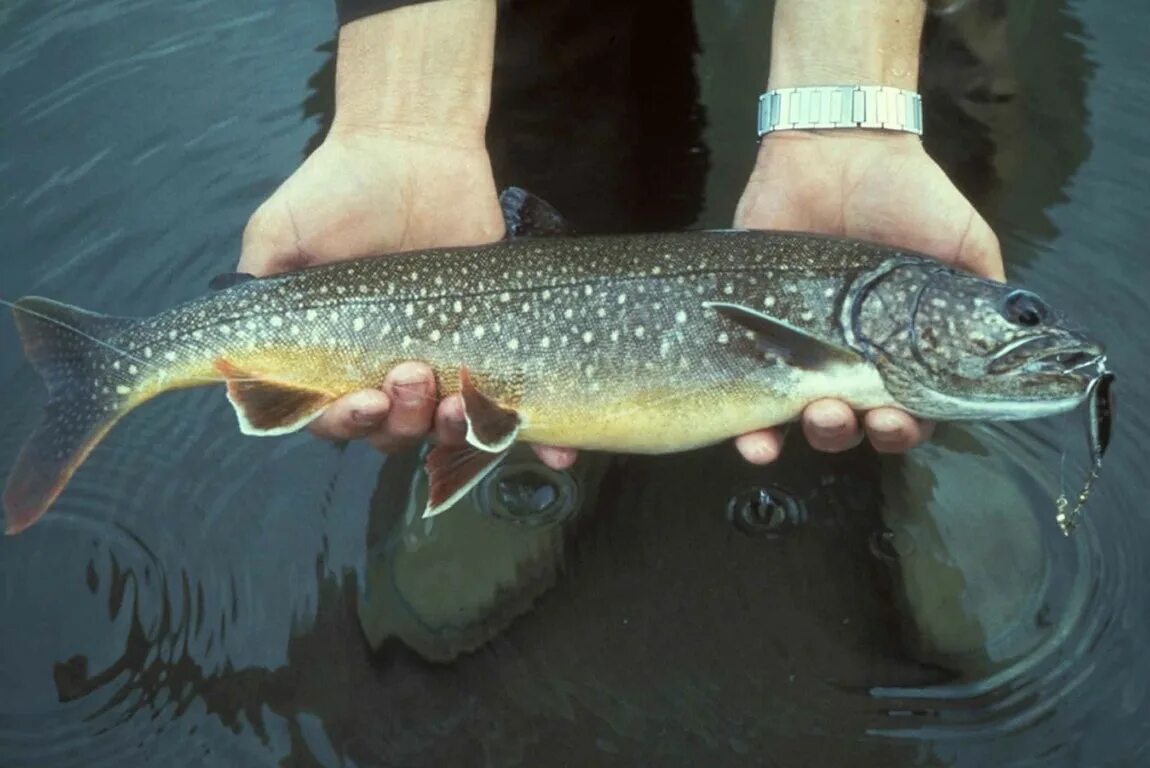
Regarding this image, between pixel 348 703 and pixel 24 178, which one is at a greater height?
pixel 24 178

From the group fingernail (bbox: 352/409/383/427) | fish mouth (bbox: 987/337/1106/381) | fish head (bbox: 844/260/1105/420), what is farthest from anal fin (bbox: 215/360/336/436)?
fish mouth (bbox: 987/337/1106/381)

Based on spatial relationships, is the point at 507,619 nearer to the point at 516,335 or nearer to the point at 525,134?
the point at 516,335

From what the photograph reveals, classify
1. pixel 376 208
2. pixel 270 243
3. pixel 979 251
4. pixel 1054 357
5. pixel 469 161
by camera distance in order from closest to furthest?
pixel 1054 357, pixel 979 251, pixel 270 243, pixel 376 208, pixel 469 161

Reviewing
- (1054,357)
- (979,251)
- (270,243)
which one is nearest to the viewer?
(1054,357)

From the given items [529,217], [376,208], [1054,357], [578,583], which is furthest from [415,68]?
[1054,357]

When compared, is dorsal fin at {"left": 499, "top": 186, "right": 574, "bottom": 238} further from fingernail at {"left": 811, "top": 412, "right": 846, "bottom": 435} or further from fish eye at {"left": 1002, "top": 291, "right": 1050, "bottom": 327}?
fish eye at {"left": 1002, "top": 291, "right": 1050, "bottom": 327}

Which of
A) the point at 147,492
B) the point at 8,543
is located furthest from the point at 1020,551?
the point at 8,543

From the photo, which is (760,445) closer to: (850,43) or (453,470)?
(453,470)
